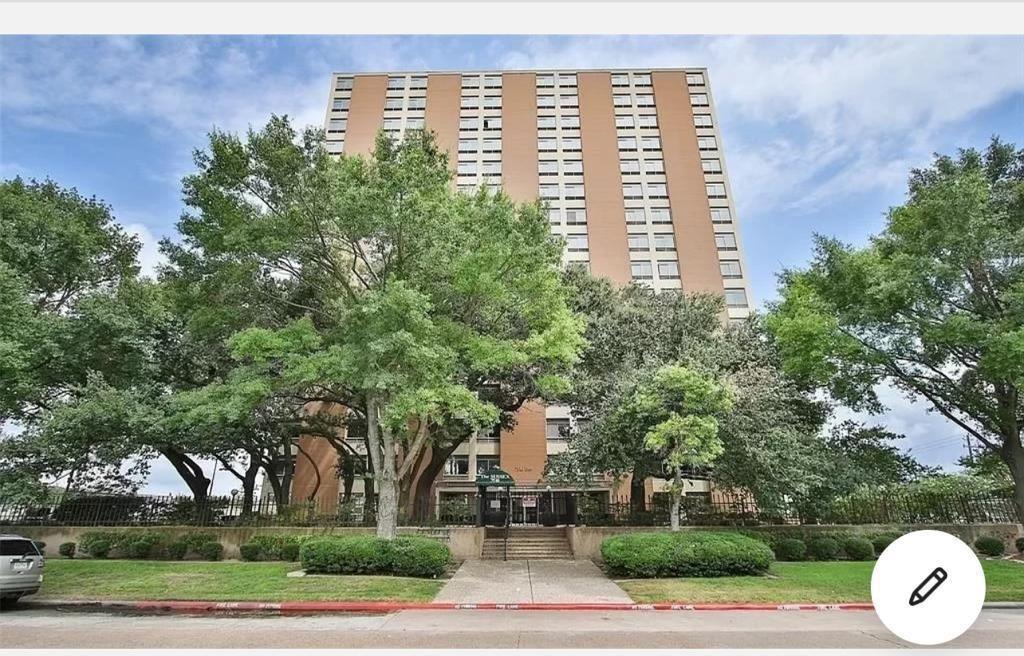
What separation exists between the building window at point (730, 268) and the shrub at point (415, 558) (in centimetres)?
3419

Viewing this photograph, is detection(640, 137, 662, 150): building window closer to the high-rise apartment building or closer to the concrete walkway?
the high-rise apartment building

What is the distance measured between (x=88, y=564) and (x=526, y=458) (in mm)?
23040

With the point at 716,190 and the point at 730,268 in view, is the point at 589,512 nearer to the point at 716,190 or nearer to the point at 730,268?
the point at 730,268

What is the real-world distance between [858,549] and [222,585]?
1888 centimetres

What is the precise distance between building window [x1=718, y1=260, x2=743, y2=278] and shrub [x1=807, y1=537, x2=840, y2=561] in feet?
86.6

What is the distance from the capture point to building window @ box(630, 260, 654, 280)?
41969mm

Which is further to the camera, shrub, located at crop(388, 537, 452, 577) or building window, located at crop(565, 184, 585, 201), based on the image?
building window, located at crop(565, 184, 585, 201)

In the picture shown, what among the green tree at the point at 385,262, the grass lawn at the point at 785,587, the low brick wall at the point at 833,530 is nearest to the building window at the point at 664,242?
the low brick wall at the point at 833,530

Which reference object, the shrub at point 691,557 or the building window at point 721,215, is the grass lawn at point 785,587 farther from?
the building window at point 721,215

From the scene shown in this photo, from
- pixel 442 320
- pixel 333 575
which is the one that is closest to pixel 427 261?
pixel 442 320

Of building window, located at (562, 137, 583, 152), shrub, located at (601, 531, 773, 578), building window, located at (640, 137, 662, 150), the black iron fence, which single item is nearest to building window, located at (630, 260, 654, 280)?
building window, located at (640, 137, 662, 150)

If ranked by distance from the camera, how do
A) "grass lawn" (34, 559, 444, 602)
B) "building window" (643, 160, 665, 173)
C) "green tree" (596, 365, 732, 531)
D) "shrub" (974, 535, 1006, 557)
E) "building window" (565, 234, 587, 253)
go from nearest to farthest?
"grass lawn" (34, 559, 444, 602)
"green tree" (596, 365, 732, 531)
"shrub" (974, 535, 1006, 557)
"building window" (565, 234, 587, 253)
"building window" (643, 160, 665, 173)

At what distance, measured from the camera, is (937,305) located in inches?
624

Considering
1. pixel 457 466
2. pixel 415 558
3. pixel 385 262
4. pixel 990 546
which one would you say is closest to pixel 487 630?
pixel 415 558
